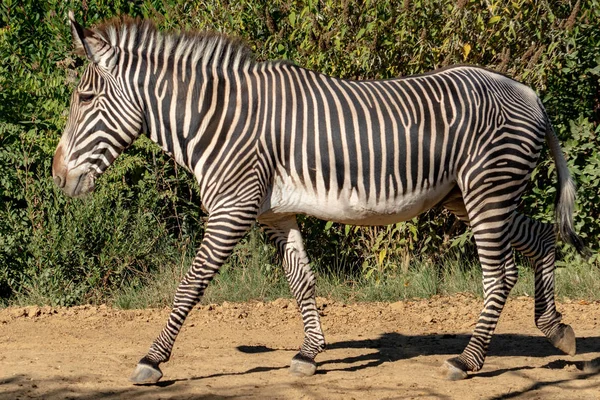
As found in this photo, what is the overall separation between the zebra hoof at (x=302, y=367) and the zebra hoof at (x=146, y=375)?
97 centimetres

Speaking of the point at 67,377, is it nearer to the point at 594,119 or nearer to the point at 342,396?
the point at 342,396

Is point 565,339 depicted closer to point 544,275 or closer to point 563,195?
point 544,275

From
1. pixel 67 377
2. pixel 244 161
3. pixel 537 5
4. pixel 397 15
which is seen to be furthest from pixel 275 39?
pixel 67 377

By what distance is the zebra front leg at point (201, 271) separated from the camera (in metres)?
5.87

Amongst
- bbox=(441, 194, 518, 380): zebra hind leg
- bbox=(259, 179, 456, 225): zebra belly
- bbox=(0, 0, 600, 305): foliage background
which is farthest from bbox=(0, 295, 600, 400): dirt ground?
bbox=(259, 179, 456, 225): zebra belly

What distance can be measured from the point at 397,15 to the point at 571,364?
14.0 ft

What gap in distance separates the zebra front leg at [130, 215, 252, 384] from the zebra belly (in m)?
0.34

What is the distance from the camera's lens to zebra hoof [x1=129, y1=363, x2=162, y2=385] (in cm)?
577

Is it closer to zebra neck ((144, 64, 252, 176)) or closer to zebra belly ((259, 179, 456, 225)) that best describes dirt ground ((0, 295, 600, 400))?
zebra belly ((259, 179, 456, 225))

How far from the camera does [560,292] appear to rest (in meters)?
8.94

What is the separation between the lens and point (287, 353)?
Result: 6875 millimetres

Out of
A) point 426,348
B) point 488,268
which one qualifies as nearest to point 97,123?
point 488,268

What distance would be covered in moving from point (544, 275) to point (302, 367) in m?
2.04

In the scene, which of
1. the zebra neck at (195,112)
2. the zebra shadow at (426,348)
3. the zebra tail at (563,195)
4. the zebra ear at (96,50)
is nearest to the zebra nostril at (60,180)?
the zebra neck at (195,112)
